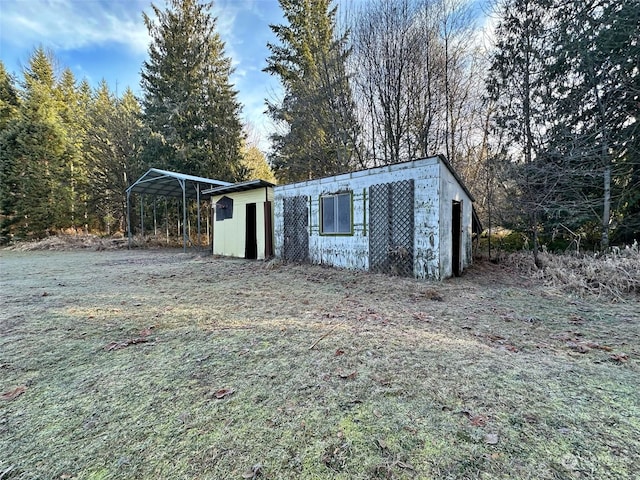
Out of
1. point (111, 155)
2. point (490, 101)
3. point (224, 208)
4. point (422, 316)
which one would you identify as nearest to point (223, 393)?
point (422, 316)

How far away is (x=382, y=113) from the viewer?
11.5 m

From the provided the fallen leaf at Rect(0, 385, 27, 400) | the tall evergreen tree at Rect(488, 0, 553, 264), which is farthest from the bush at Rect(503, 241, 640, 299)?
the fallen leaf at Rect(0, 385, 27, 400)

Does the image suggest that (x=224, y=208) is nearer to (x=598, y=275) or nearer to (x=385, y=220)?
(x=385, y=220)

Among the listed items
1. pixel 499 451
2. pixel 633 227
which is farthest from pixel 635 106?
pixel 499 451

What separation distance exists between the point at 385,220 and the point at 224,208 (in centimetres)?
704

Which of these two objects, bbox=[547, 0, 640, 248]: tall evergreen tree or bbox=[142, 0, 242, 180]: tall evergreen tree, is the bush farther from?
bbox=[142, 0, 242, 180]: tall evergreen tree

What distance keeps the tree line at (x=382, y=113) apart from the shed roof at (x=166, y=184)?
9.08 ft

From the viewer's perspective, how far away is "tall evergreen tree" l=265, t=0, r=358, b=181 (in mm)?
11469

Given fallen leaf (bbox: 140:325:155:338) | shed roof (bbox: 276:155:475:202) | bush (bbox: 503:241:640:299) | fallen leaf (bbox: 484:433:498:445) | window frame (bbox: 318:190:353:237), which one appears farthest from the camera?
window frame (bbox: 318:190:353:237)

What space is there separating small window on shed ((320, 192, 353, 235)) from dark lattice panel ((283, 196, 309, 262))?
24.6 inches

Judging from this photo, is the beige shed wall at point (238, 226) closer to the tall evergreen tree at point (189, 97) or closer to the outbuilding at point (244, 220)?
the outbuilding at point (244, 220)

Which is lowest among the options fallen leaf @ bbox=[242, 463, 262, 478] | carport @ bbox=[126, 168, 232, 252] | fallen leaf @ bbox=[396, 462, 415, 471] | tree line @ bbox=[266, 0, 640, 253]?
fallen leaf @ bbox=[396, 462, 415, 471]

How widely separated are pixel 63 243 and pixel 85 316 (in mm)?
13967

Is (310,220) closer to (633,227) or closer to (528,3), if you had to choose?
(633,227)
